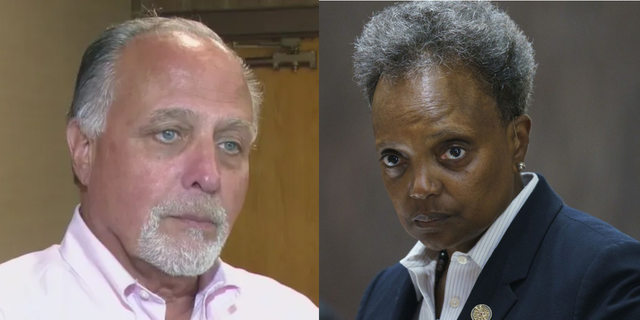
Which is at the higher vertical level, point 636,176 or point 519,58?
point 519,58

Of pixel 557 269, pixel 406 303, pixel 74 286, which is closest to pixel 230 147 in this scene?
pixel 74 286

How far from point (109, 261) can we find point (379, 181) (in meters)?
0.67

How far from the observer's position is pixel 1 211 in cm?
124

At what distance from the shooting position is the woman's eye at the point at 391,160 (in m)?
1.34

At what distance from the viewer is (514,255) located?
129 centimetres

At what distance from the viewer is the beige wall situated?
1.23m

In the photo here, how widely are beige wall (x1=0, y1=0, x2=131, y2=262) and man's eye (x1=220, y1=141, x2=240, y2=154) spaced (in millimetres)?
278

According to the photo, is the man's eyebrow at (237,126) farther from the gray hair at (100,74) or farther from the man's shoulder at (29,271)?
the man's shoulder at (29,271)

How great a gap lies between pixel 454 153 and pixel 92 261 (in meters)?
0.67

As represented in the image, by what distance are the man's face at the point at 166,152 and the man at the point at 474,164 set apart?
32 cm

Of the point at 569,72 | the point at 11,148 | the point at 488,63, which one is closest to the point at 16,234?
the point at 11,148

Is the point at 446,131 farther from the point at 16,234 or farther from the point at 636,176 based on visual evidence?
the point at 16,234

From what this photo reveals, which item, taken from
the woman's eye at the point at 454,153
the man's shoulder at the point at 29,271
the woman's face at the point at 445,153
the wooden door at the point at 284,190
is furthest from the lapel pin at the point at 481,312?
the man's shoulder at the point at 29,271

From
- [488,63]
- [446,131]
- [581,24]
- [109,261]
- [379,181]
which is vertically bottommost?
[109,261]
